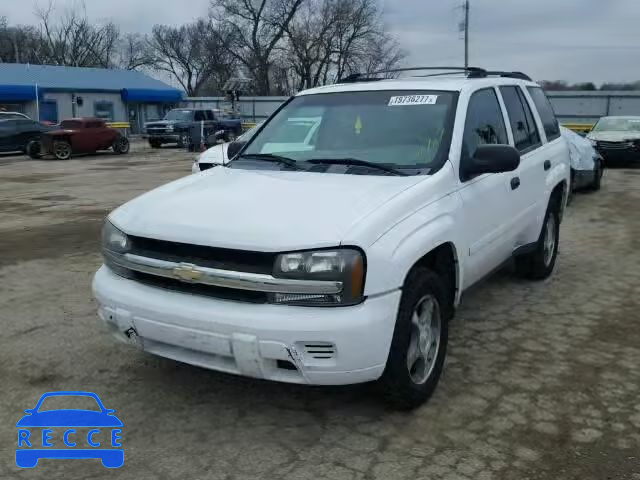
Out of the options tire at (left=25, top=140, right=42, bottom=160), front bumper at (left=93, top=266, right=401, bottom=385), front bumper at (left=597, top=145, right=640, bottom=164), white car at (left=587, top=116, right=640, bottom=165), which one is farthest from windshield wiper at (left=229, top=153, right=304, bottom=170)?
tire at (left=25, top=140, right=42, bottom=160)

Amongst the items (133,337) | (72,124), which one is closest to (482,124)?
(133,337)

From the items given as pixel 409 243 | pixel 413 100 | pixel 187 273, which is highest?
pixel 413 100

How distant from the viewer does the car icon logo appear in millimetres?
3125

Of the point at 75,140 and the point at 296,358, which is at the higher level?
the point at 75,140

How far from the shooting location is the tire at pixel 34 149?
79.2 feet

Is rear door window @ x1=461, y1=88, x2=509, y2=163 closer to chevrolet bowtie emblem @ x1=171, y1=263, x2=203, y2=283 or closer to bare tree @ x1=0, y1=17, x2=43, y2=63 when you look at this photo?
chevrolet bowtie emblem @ x1=171, y1=263, x2=203, y2=283

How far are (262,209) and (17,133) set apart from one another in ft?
80.5

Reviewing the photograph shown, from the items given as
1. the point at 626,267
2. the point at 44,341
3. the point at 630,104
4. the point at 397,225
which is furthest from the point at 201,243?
the point at 630,104

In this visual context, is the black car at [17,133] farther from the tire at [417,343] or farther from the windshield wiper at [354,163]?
the tire at [417,343]

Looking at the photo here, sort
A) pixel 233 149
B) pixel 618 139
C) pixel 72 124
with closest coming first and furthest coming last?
pixel 233 149 → pixel 618 139 → pixel 72 124

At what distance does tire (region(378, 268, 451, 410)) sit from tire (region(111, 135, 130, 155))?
24983 mm

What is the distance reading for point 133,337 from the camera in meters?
3.40

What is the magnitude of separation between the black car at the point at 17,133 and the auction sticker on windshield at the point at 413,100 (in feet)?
76.4

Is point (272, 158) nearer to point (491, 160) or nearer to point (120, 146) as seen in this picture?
point (491, 160)
